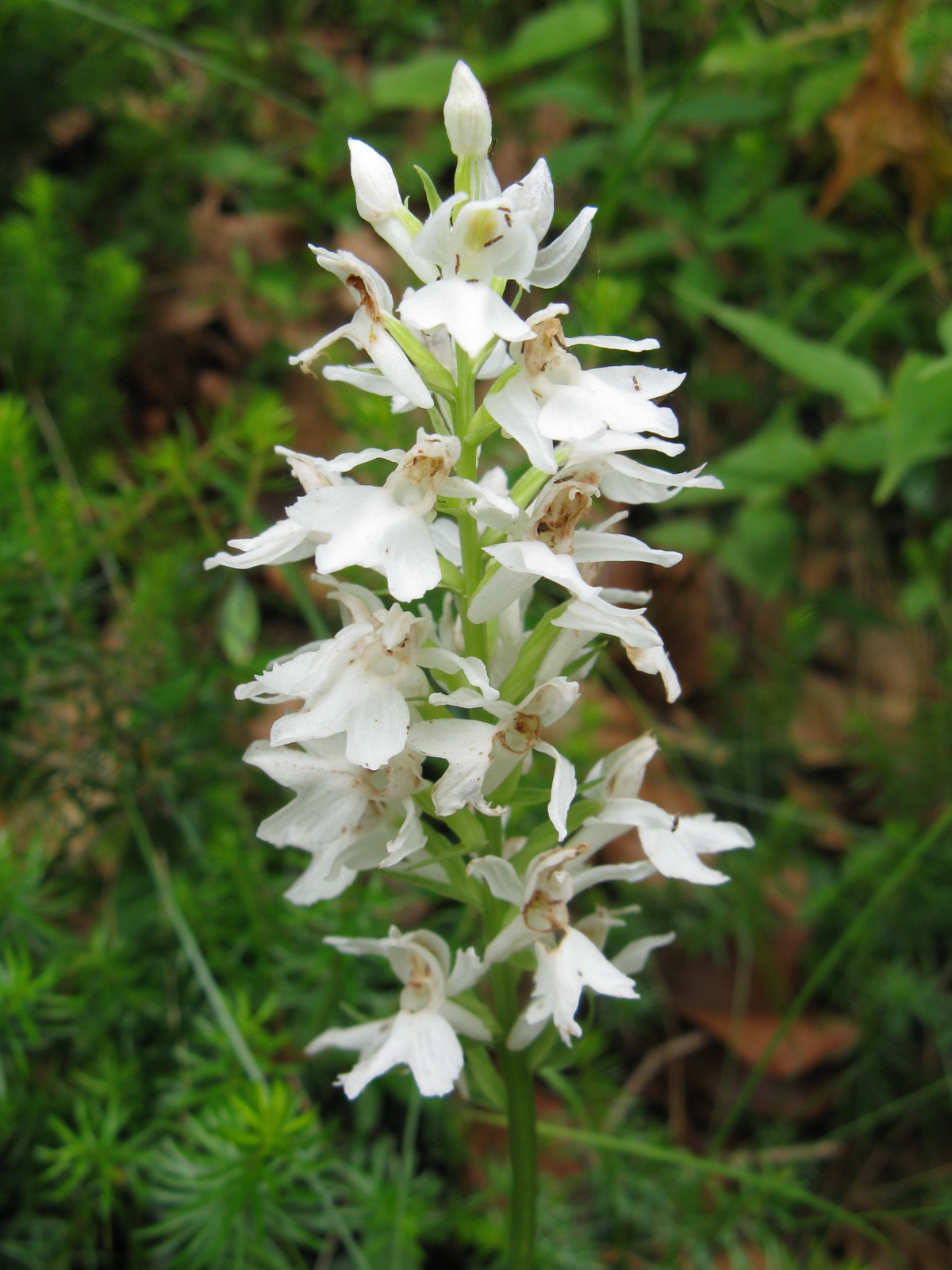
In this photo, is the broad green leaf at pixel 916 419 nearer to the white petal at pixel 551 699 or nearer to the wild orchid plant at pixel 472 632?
the wild orchid plant at pixel 472 632

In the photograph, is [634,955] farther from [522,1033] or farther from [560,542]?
[560,542]

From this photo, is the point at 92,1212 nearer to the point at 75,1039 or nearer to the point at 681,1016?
the point at 75,1039

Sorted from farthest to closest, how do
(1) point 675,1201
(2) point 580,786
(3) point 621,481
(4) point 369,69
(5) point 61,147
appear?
(4) point 369,69, (5) point 61,147, (1) point 675,1201, (2) point 580,786, (3) point 621,481

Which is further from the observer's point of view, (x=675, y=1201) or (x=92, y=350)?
(x=92, y=350)

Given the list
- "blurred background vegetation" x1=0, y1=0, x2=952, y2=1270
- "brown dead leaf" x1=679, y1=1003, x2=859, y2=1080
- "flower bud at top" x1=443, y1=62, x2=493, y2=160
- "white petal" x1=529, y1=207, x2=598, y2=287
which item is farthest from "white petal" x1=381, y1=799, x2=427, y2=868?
"brown dead leaf" x1=679, y1=1003, x2=859, y2=1080

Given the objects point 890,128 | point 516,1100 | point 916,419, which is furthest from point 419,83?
point 516,1100

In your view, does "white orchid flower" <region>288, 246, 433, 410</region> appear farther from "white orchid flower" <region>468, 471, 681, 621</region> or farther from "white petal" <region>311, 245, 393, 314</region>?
"white orchid flower" <region>468, 471, 681, 621</region>

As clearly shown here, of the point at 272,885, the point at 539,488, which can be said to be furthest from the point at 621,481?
the point at 272,885
